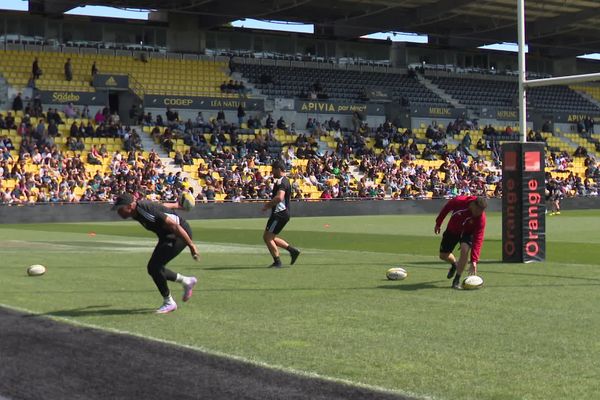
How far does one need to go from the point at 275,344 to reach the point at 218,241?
16396 millimetres

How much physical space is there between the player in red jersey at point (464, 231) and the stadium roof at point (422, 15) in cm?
3785

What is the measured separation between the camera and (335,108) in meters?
54.5

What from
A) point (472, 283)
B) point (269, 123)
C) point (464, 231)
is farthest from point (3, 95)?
point (472, 283)

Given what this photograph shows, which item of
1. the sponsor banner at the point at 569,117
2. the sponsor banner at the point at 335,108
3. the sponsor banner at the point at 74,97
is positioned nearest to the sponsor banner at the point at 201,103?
the sponsor banner at the point at 74,97

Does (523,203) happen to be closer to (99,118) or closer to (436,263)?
(436,263)

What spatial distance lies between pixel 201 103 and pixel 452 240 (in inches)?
1491

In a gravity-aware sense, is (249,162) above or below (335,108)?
below

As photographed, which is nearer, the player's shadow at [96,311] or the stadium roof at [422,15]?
the player's shadow at [96,311]

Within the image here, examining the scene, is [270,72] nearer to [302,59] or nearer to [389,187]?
[302,59]

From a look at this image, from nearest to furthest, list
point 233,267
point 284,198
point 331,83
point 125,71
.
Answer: point 284,198, point 233,267, point 125,71, point 331,83

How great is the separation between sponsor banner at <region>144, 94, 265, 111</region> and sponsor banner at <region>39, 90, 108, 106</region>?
2.34m

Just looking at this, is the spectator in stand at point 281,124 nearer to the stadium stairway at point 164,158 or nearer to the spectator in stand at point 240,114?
the spectator in stand at point 240,114

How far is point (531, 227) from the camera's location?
17.0 meters

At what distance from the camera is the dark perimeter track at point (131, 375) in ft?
21.8
